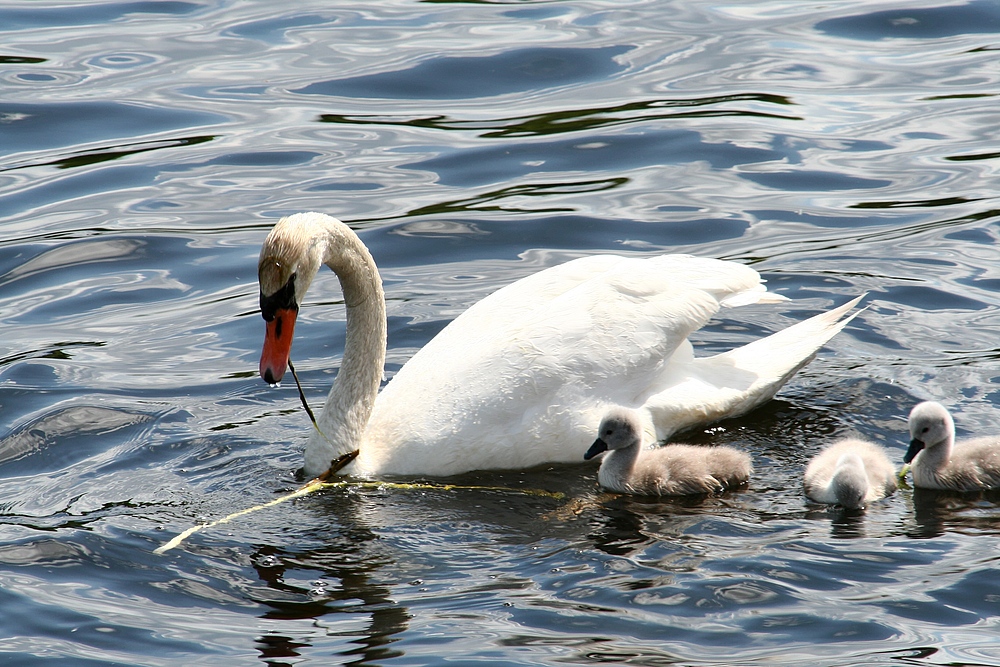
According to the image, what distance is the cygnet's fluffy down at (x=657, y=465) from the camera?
7.39 m

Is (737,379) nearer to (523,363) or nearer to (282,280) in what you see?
(523,363)

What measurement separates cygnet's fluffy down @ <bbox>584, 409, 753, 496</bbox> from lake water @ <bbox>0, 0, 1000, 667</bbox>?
0.11 metres

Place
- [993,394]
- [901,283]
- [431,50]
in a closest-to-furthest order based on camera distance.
Result: [993,394], [901,283], [431,50]

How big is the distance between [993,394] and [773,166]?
17.5 ft

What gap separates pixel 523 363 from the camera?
25.1 ft

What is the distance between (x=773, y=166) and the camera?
1342 cm

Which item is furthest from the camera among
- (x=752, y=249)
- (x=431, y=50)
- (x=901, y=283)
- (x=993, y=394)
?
(x=431, y=50)

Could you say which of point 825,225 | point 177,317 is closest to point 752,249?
point 825,225

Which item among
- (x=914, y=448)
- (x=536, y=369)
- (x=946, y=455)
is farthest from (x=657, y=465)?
(x=946, y=455)

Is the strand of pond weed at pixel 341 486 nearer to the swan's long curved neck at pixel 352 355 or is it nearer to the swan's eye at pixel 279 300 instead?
the swan's long curved neck at pixel 352 355

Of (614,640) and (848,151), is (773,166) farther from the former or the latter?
(614,640)

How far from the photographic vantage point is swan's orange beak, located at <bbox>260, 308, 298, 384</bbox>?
24.4 feet

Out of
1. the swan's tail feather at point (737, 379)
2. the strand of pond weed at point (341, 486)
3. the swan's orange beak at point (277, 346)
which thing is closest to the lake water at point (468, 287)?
the strand of pond weed at point (341, 486)

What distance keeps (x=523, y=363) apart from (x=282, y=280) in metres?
1.35
